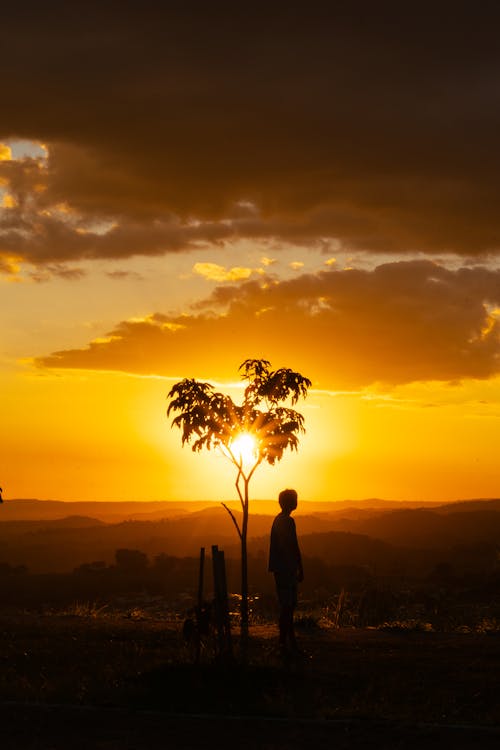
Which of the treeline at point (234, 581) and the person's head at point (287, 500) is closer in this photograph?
the person's head at point (287, 500)

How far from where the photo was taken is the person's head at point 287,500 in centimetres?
1591

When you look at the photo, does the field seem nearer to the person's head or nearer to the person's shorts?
the person's shorts

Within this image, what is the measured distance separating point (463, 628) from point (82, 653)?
942cm

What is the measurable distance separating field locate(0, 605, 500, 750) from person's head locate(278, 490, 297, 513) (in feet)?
7.04

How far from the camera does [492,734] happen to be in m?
9.95

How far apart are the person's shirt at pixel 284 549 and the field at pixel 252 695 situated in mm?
1252

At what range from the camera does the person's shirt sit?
52.2 feet

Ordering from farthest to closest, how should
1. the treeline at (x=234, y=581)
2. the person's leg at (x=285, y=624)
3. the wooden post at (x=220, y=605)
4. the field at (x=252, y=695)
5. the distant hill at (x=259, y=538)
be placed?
1. the distant hill at (x=259, y=538)
2. the treeline at (x=234, y=581)
3. the person's leg at (x=285, y=624)
4. the wooden post at (x=220, y=605)
5. the field at (x=252, y=695)

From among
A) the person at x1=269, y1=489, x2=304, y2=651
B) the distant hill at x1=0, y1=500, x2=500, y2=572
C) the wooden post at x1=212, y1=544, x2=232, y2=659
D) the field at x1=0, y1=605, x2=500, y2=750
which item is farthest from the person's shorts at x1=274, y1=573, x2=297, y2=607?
the distant hill at x1=0, y1=500, x2=500, y2=572

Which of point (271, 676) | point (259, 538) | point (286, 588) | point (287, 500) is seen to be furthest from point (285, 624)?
point (259, 538)

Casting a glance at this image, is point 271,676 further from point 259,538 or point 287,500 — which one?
point 259,538

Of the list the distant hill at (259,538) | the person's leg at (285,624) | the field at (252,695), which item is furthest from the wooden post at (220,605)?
the distant hill at (259,538)

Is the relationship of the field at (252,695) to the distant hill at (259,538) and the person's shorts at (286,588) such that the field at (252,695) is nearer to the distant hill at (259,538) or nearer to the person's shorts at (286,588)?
the person's shorts at (286,588)

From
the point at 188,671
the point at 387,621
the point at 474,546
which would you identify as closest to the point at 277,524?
the point at 188,671
